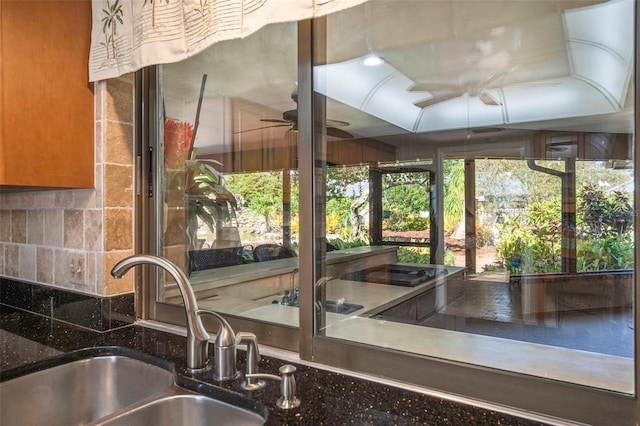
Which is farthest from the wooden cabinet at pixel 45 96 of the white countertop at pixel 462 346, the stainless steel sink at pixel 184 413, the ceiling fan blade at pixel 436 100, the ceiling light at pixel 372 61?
the ceiling fan blade at pixel 436 100

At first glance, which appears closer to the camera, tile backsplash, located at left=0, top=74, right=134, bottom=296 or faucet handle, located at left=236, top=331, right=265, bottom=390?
faucet handle, located at left=236, top=331, right=265, bottom=390

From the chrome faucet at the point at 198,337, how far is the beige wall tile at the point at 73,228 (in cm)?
47

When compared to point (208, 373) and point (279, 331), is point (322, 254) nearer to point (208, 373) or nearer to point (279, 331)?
point (279, 331)

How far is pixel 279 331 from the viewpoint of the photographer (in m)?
1.01

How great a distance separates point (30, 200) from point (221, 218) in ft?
2.59

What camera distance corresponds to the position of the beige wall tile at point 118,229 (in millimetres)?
1219

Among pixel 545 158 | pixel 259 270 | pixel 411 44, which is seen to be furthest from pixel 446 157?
pixel 259 270

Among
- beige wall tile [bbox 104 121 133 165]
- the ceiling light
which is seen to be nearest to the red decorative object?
beige wall tile [bbox 104 121 133 165]

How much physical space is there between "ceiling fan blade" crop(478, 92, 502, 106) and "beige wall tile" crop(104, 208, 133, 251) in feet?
10.6

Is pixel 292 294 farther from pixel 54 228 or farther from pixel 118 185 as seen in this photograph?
pixel 54 228

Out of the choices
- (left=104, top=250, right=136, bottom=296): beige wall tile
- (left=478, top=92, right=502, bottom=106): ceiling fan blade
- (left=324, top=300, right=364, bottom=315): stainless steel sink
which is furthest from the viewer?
(left=478, top=92, right=502, bottom=106): ceiling fan blade

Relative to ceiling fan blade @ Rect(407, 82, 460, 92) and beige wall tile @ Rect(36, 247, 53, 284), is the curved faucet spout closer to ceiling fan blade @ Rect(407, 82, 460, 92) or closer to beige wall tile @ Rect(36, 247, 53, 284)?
beige wall tile @ Rect(36, 247, 53, 284)

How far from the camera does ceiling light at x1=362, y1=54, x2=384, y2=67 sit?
2.65 meters

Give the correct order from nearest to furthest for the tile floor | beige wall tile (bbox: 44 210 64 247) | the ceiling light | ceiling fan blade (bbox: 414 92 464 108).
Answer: beige wall tile (bbox: 44 210 64 247) < the tile floor < the ceiling light < ceiling fan blade (bbox: 414 92 464 108)
